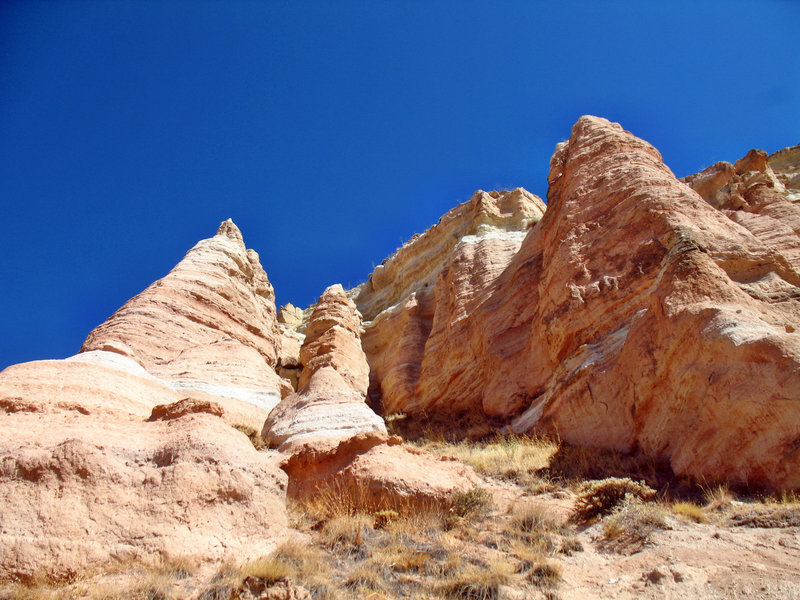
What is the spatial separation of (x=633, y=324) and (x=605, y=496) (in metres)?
4.97

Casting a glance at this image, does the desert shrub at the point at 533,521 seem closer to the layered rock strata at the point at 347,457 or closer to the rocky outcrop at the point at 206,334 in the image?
the layered rock strata at the point at 347,457

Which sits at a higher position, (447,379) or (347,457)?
(447,379)

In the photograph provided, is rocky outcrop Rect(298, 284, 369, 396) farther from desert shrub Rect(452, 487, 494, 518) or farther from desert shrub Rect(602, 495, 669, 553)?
desert shrub Rect(602, 495, 669, 553)

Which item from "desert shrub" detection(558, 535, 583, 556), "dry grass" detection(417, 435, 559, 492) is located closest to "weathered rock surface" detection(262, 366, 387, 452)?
"dry grass" detection(417, 435, 559, 492)

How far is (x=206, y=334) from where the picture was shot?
17391mm

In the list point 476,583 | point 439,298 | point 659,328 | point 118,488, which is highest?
point 439,298

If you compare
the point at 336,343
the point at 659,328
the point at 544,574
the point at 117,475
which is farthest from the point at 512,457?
the point at 336,343

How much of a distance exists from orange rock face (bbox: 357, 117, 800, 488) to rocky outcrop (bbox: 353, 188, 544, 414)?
4.5 inches

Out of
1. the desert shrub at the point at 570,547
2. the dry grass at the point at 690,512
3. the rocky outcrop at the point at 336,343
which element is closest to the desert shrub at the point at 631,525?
the dry grass at the point at 690,512

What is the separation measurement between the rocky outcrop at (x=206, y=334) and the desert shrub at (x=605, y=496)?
24.4 feet

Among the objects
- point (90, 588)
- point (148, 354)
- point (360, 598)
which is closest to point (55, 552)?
point (90, 588)

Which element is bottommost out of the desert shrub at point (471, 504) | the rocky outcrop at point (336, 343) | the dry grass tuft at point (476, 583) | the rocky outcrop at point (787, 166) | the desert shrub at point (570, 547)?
the desert shrub at point (570, 547)

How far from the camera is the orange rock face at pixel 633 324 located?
8.34 metres

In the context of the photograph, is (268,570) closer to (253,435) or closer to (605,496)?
(605,496)
